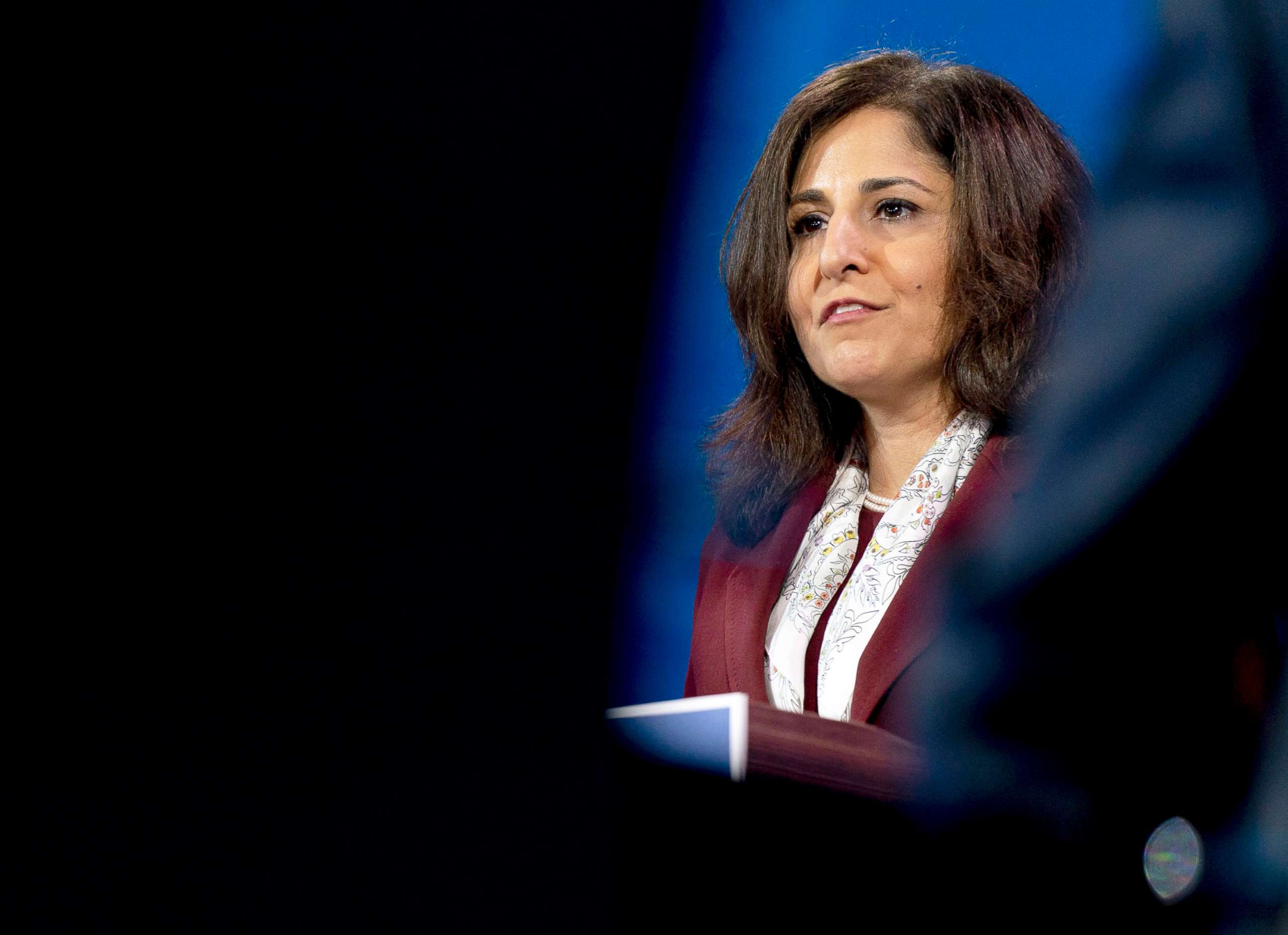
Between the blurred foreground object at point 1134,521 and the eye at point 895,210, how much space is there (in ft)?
2.75

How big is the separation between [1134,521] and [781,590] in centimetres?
96

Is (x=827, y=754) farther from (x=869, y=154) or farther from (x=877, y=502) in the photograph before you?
(x=869, y=154)

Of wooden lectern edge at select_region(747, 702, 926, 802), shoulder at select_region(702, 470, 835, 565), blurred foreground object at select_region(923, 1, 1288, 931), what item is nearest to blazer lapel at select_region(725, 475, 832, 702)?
shoulder at select_region(702, 470, 835, 565)

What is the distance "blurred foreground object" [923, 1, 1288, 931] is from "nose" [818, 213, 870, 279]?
83 centimetres

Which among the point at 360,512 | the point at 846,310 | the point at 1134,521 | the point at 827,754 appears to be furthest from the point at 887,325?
the point at 360,512

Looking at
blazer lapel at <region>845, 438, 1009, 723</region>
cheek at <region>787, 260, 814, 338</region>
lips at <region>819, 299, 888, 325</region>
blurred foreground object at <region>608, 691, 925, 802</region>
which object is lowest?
blurred foreground object at <region>608, 691, 925, 802</region>

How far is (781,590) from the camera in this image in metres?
1.41

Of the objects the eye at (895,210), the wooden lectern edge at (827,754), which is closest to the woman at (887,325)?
the eye at (895,210)

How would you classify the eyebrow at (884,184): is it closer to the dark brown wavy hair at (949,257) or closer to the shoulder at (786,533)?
the dark brown wavy hair at (949,257)

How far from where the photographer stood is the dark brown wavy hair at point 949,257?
1297 millimetres

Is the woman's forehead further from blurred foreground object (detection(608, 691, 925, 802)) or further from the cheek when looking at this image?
blurred foreground object (detection(608, 691, 925, 802))

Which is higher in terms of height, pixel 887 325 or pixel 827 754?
pixel 887 325

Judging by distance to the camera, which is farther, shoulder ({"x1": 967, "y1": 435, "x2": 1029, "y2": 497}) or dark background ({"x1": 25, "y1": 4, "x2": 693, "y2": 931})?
shoulder ({"x1": 967, "y1": 435, "x2": 1029, "y2": 497})

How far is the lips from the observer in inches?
51.9
